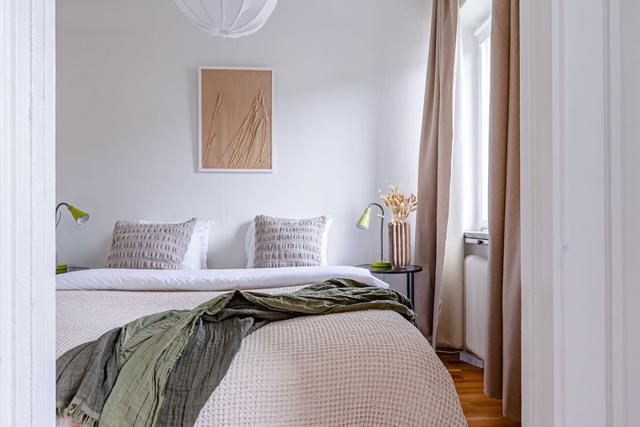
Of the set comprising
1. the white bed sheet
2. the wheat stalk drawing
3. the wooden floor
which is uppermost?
the wheat stalk drawing

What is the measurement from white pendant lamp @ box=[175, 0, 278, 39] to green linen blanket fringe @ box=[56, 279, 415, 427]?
1375mm

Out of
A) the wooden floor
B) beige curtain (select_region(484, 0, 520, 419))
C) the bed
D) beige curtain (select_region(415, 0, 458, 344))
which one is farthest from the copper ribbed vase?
the bed

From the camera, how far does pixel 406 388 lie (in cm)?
130

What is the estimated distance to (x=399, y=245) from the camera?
331cm

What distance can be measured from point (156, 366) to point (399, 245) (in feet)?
7.23

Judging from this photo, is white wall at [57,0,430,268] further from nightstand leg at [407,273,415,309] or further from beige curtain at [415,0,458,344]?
nightstand leg at [407,273,415,309]

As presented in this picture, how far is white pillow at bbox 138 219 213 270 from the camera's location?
3.29 metres

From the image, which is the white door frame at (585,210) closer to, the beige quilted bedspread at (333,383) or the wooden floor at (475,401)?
the beige quilted bedspread at (333,383)

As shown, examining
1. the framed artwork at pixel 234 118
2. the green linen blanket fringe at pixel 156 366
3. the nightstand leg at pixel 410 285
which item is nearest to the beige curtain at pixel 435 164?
the nightstand leg at pixel 410 285

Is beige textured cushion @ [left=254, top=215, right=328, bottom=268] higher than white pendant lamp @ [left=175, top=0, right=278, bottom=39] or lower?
lower

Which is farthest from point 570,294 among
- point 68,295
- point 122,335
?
point 68,295

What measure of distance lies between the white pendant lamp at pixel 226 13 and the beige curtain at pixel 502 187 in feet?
3.48
